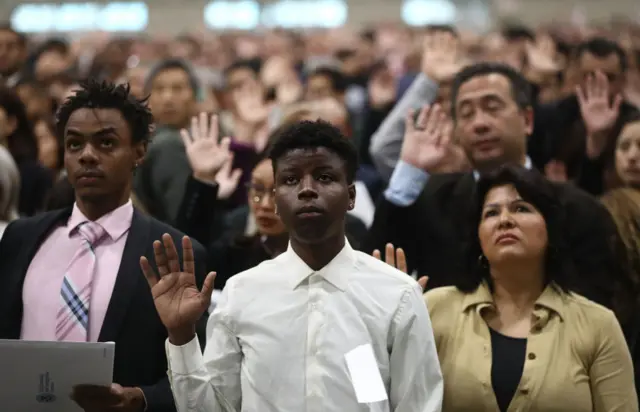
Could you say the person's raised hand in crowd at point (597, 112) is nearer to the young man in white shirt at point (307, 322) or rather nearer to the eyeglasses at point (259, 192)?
the eyeglasses at point (259, 192)

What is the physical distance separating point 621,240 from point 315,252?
1806 millimetres

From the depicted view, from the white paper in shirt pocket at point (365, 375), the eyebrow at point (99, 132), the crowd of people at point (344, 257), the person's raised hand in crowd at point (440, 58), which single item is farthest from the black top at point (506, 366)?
the person's raised hand in crowd at point (440, 58)

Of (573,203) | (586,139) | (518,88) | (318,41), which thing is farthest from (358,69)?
(573,203)

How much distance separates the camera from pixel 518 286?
3703 millimetres

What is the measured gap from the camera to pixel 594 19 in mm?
16250

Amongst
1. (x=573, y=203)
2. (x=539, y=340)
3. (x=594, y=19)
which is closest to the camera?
(x=539, y=340)

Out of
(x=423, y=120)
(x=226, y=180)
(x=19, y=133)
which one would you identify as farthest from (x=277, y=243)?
(x=19, y=133)

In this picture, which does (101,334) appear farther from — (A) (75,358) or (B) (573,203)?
(B) (573,203)

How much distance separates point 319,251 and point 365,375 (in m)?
0.38

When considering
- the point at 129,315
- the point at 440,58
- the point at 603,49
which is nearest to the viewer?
the point at 129,315

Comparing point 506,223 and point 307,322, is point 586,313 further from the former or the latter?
point 307,322

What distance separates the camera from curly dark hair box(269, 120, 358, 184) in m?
3.02

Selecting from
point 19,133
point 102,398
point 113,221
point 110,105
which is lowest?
point 102,398

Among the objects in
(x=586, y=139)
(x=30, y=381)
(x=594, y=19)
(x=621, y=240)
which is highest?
(x=594, y=19)
